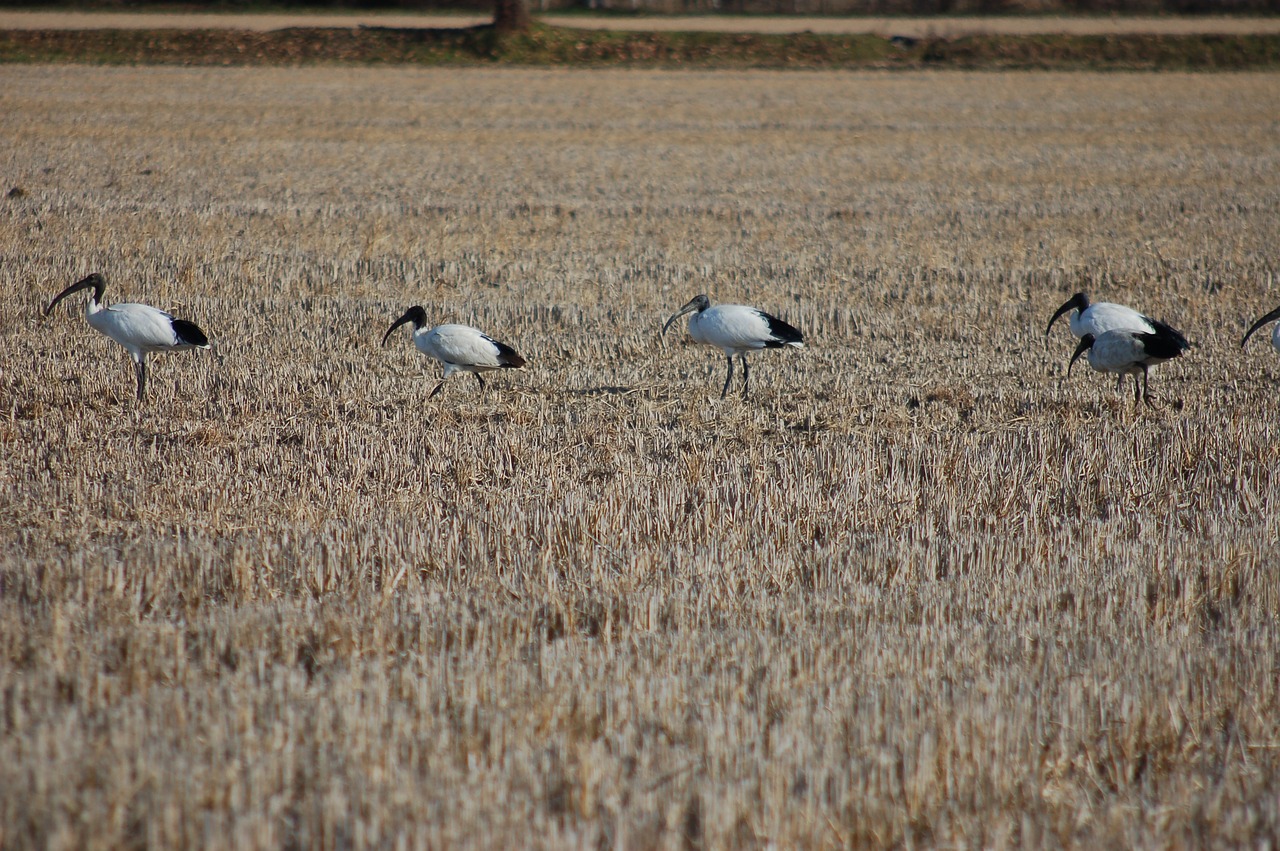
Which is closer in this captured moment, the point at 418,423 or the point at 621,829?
the point at 621,829

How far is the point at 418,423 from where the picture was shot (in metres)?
7.06

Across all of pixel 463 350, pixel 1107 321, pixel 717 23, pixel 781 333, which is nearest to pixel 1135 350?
pixel 1107 321

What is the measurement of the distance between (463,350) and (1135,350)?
14.9ft

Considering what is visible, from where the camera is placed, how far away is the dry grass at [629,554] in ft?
9.70

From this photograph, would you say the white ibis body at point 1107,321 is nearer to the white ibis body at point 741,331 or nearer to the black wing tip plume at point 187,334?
the white ibis body at point 741,331

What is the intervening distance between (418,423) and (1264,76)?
42.7m

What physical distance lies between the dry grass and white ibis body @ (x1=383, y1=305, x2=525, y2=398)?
0.27 meters

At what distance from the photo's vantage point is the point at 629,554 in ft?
15.6

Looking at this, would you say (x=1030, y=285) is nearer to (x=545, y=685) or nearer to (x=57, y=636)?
(x=545, y=685)

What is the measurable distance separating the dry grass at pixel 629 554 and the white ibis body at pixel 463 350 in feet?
0.87

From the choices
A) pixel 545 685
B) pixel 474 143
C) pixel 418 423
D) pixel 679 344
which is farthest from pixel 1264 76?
pixel 545 685

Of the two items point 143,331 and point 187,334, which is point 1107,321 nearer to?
point 187,334

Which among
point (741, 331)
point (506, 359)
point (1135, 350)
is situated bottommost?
point (506, 359)

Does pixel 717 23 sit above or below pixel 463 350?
above
